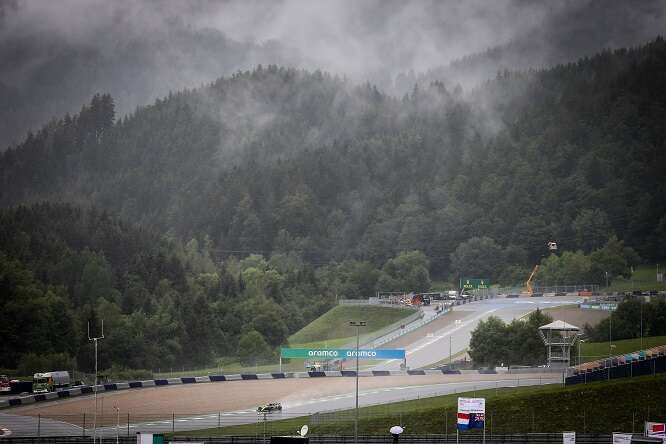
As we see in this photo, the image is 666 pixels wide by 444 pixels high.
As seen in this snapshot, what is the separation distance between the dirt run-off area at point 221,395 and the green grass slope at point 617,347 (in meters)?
13.2

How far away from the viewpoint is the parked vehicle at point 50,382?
93.1 metres

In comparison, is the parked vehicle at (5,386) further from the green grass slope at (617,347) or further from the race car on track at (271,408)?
the green grass slope at (617,347)

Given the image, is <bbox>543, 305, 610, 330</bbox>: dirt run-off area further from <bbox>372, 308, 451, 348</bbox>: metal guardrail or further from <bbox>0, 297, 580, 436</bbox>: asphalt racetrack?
<bbox>0, 297, 580, 436</bbox>: asphalt racetrack

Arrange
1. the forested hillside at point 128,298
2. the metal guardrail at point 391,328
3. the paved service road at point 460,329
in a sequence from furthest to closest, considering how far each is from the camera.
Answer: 1. the metal guardrail at point 391,328
2. the forested hillside at point 128,298
3. the paved service road at point 460,329

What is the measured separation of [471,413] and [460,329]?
79.2 m

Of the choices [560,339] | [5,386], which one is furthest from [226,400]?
[560,339]

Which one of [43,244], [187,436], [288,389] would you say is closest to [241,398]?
[288,389]

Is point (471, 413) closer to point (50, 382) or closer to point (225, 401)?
point (225, 401)

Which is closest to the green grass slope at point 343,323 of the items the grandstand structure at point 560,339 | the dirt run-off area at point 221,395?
the dirt run-off area at point 221,395

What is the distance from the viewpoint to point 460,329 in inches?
5266

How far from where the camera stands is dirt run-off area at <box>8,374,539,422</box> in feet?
261

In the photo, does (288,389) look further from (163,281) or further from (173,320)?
(163,281)

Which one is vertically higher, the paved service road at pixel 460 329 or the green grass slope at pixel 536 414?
the paved service road at pixel 460 329

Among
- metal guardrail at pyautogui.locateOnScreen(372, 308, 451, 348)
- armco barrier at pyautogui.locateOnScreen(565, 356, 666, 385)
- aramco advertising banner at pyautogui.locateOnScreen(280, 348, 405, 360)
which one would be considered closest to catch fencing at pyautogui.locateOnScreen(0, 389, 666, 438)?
armco barrier at pyautogui.locateOnScreen(565, 356, 666, 385)
